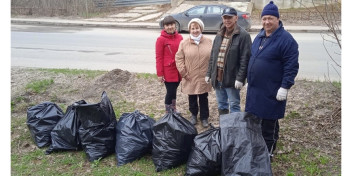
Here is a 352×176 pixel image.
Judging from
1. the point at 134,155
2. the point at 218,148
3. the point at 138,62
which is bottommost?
the point at 134,155

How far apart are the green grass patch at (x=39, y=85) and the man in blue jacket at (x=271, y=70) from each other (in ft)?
13.5

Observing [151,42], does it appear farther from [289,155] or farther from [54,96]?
[289,155]

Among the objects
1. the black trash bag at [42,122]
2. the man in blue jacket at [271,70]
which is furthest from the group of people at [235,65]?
the black trash bag at [42,122]

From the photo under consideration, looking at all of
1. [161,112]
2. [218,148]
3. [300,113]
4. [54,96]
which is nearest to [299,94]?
[300,113]

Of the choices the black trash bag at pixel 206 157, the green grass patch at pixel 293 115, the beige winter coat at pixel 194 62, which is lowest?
the black trash bag at pixel 206 157

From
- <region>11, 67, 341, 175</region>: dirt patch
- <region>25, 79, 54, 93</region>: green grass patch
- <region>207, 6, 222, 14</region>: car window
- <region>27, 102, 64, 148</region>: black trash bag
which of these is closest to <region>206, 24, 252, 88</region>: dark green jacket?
<region>11, 67, 341, 175</region>: dirt patch

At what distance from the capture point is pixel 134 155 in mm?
3541

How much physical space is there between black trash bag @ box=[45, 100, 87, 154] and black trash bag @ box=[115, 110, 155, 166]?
515 millimetres

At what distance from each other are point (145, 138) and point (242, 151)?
1.26 metres

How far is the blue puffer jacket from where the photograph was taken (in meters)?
2.96

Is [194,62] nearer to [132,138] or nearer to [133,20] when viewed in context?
[132,138]

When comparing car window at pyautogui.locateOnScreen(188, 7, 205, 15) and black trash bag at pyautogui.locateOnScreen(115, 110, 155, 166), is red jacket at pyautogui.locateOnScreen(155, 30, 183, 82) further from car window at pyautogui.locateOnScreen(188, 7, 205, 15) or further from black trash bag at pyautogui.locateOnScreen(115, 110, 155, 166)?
car window at pyautogui.locateOnScreen(188, 7, 205, 15)

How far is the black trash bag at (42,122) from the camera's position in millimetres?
3945

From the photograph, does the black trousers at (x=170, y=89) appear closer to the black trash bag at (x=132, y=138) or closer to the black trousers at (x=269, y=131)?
the black trash bag at (x=132, y=138)
